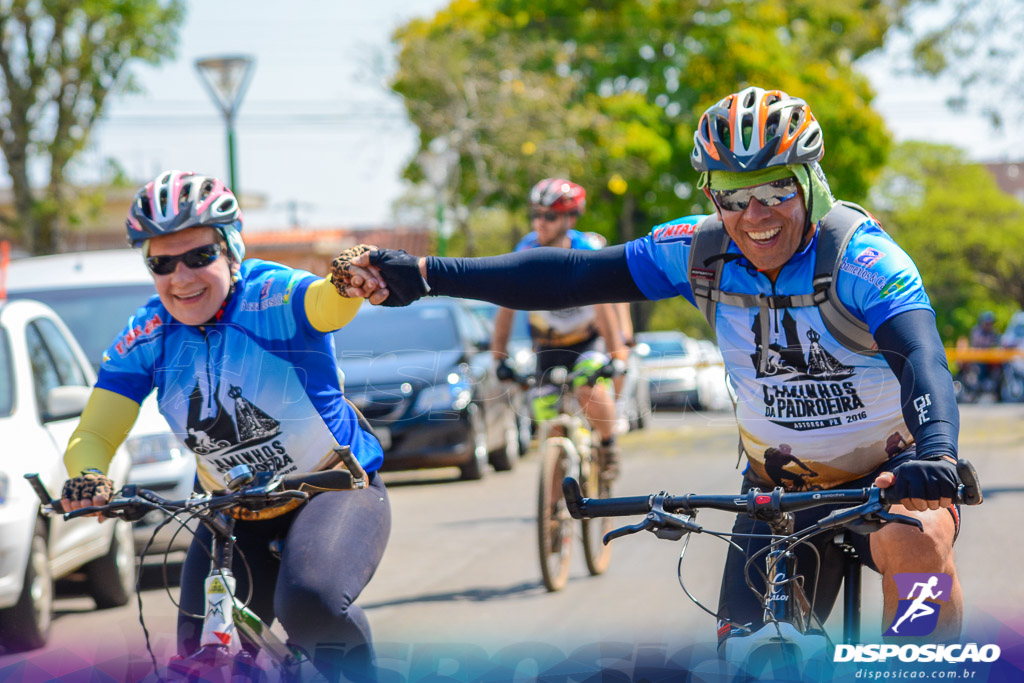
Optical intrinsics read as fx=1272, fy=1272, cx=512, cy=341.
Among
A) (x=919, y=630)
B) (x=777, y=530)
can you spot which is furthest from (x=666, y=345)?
(x=919, y=630)

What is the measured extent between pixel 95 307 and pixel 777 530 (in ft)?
24.2

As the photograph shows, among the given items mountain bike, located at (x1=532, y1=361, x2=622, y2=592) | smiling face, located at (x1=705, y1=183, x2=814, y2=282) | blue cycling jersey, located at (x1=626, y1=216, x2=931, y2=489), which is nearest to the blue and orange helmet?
smiling face, located at (x1=705, y1=183, x2=814, y2=282)

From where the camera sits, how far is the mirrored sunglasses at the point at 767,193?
9.73 feet

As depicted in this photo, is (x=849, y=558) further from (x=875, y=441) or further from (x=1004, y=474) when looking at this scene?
(x=1004, y=474)

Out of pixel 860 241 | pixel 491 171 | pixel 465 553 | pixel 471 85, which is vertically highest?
pixel 471 85

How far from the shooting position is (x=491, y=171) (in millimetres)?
28422

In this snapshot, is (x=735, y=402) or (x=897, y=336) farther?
(x=735, y=402)

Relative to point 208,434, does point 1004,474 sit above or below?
below

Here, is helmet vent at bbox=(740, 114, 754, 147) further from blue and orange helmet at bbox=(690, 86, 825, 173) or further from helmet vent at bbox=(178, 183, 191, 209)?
helmet vent at bbox=(178, 183, 191, 209)

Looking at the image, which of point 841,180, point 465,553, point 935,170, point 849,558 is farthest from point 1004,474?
point 935,170

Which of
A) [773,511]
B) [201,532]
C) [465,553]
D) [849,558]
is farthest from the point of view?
[465,553]

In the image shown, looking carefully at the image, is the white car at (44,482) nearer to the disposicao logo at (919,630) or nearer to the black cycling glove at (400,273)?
the black cycling glove at (400,273)

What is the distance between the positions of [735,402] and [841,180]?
111ft

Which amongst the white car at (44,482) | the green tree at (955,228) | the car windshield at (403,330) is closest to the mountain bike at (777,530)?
the white car at (44,482)
